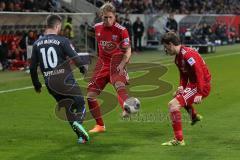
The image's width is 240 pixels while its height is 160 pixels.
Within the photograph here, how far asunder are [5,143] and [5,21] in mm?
16975

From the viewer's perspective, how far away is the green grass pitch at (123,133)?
903cm

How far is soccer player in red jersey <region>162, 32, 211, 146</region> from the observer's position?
9.26 meters

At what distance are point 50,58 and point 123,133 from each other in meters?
2.18

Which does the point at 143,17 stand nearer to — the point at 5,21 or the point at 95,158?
the point at 5,21

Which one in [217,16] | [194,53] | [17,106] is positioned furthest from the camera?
[217,16]

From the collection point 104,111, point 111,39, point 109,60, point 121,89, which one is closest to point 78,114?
point 121,89

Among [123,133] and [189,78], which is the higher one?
[189,78]

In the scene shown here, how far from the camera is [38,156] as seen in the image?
892 cm

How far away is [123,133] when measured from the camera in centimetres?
1082

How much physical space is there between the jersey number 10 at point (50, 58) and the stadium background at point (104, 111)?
1.29 meters

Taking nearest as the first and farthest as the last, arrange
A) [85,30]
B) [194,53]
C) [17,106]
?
[194,53]
[17,106]
[85,30]

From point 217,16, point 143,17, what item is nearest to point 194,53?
point 143,17

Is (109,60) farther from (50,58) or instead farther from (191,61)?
(191,61)

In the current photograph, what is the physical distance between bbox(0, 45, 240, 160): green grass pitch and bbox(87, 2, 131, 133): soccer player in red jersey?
602 mm
